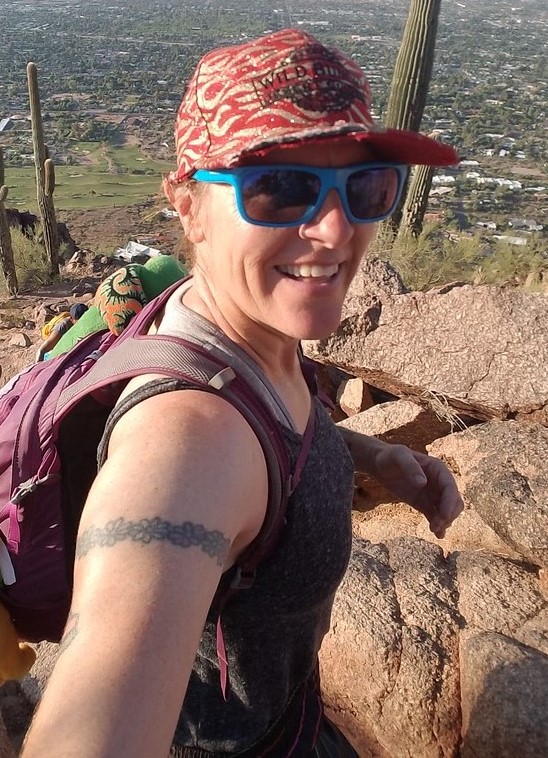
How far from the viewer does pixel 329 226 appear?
1.22m

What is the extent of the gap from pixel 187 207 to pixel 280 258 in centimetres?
25

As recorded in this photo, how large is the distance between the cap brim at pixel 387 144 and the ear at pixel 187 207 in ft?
0.68

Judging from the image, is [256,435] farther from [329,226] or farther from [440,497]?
[440,497]

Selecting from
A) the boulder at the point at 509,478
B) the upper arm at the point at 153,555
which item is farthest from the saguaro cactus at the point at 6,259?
the upper arm at the point at 153,555

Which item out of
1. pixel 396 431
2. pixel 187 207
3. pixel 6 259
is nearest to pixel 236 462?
pixel 187 207

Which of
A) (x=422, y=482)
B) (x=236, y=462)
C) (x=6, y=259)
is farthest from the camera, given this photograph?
(x=6, y=259)

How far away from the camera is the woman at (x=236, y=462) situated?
0.83 metres

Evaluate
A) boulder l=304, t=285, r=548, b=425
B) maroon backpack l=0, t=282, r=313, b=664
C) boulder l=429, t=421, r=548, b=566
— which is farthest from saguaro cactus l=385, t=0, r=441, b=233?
maroon backpack l=0, t=282, r=313, b=664

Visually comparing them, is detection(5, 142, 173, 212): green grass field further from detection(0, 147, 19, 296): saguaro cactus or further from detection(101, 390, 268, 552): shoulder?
detection(101, 390, 268, 552): shoulder

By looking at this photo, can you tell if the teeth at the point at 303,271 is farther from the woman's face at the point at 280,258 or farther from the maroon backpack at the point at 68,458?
the maroon backpack at the point at 68,458

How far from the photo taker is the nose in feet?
3.95

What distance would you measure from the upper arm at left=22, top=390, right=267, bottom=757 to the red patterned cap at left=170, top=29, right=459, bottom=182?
46 cm

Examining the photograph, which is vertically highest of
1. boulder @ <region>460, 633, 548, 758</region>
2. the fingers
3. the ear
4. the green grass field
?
the ear

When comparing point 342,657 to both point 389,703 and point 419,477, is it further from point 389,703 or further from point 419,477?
point 419,477
